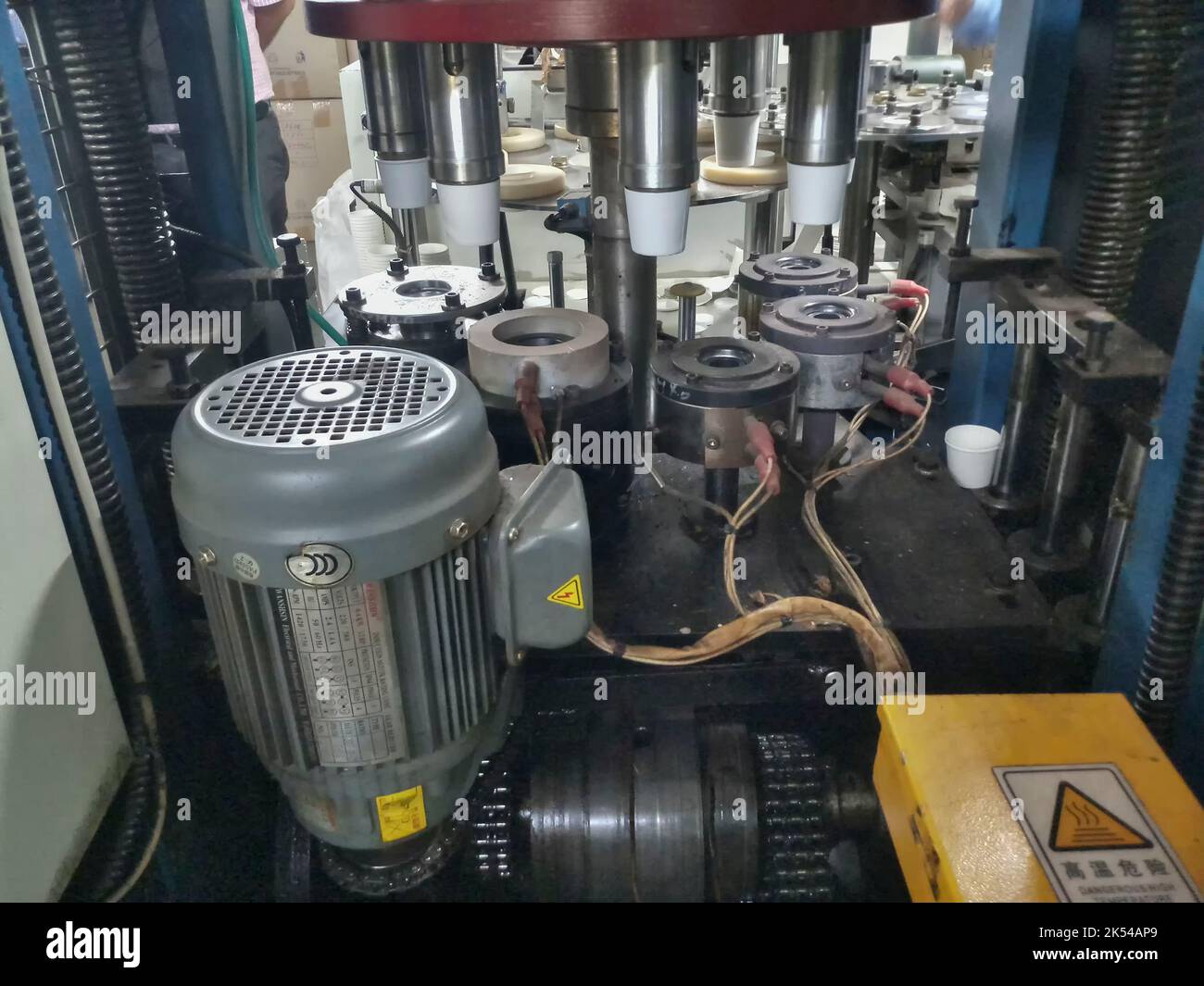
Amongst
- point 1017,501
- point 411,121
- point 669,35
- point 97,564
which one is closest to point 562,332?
point 411,121

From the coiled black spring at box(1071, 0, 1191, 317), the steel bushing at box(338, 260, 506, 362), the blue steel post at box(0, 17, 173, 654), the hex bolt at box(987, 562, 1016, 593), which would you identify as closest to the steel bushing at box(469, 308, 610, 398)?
the steel bushing at box(338, 260, 506, 362)

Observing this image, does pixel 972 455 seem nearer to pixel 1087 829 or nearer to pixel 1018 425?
pixel 1018 425

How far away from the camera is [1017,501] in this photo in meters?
1.26

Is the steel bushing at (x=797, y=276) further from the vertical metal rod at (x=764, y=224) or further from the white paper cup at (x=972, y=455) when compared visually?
the vertical metal rod at (x=764, y=224)

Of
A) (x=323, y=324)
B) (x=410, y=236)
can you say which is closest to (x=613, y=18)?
(x=323, y=324)

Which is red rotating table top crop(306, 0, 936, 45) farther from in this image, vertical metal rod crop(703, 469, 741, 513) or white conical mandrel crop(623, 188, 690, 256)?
vertical metal rod crop(703, 469, 741, 513)

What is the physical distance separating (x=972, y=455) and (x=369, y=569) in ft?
2.85

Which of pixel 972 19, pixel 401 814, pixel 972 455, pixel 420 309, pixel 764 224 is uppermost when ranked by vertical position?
pixel 972 19

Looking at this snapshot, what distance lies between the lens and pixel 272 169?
216 cm

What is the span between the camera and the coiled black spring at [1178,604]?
0.85m

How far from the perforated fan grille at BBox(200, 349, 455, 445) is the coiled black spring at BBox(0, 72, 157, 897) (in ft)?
0.56

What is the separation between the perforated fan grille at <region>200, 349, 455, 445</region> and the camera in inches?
29.0

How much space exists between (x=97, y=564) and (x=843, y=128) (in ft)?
2.71
